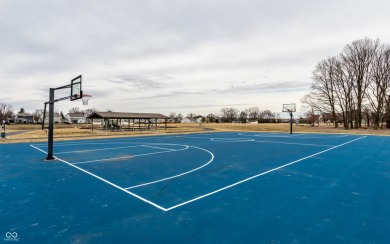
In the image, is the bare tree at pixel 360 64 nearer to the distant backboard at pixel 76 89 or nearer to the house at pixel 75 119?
the distant backboard at pixel 76 89

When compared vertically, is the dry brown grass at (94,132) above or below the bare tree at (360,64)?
below

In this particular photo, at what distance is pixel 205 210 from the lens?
591 centimetres

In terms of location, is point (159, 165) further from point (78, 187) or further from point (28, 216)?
point (28, 216)

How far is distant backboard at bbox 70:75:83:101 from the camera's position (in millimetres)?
13258

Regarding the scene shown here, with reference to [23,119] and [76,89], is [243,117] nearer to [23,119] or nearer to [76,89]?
[23,119]

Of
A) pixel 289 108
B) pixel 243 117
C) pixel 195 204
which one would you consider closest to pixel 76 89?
pixel 195 204

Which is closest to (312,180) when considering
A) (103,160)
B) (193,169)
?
(193,169)

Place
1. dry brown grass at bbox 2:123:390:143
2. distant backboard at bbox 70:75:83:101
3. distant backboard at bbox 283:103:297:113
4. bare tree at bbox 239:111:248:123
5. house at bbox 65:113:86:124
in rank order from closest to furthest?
distant backboard at bbox 70:75:83:101, dry brown grass at bbox 2:123:390:143, distant backboard at bbox 283:103:297:113, house at bbox 65:113:86:124, bare tree at bbox 239:111:248:123

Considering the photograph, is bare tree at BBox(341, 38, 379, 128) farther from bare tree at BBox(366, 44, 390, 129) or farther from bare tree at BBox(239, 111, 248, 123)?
bare tree at BBox(239, 111, 248, 123)

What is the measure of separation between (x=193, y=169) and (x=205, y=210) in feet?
16.2

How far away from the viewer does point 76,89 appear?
13.6 metres

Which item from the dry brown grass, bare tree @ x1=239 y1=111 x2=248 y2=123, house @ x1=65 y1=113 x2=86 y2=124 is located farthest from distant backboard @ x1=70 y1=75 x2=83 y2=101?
bare tree @ x1=239 y1=111 x2=248 y2=123

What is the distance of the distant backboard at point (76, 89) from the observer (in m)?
13.3

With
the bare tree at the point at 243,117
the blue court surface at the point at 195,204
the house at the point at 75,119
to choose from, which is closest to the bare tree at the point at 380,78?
the blue court surface at the point at 195,204
